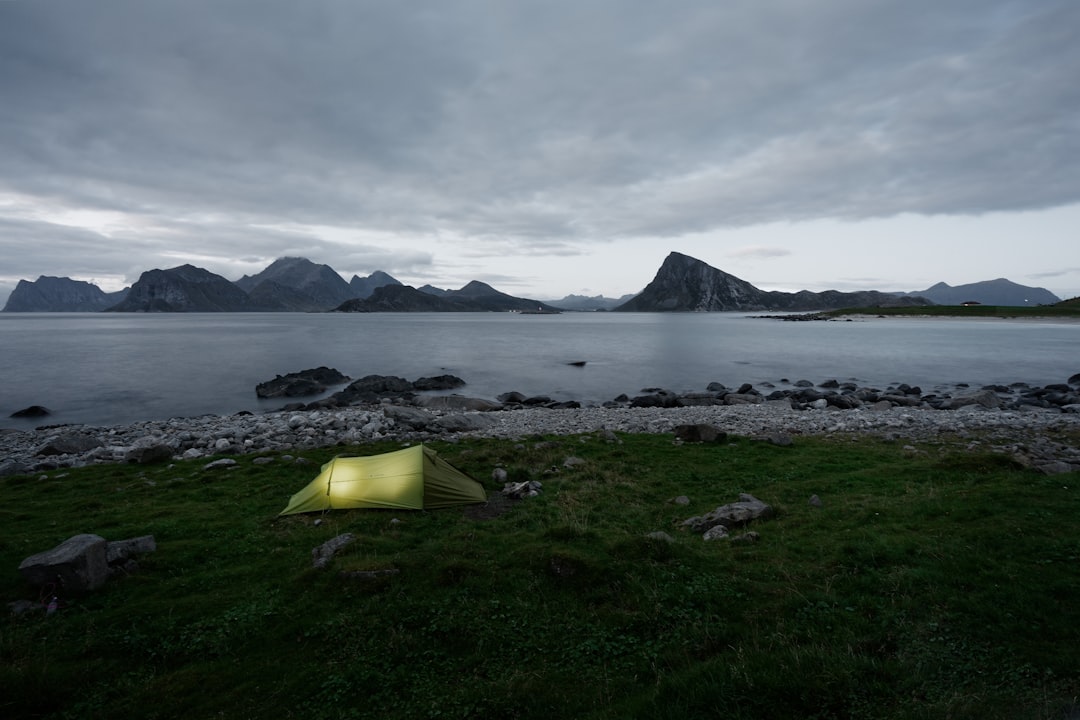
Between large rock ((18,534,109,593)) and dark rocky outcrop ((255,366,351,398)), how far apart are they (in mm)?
38322

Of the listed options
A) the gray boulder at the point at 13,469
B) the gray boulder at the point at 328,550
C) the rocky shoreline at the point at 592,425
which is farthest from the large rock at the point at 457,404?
the gray boulder at the point at 328,550

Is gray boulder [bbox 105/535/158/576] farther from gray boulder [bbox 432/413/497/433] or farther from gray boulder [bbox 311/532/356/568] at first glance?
gray boulder [bbox 432/413/497/433]

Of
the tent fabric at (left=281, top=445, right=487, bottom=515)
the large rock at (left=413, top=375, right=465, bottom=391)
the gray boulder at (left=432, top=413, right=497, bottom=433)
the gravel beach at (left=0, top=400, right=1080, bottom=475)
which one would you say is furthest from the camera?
the large rock at (left=413, top=375, right=465, bottom=391)

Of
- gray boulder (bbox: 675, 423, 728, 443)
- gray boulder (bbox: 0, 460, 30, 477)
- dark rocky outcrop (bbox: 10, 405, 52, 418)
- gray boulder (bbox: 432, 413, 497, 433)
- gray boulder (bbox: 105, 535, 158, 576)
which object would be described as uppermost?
gray boulder (bbox: 105, 535, 158, 576)

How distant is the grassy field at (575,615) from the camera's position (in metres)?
6.74

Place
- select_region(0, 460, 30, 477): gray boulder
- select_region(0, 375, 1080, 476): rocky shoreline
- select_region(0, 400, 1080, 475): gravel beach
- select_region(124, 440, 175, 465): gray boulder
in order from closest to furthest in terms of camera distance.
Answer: select_region(0, 460, 30, 477): gray boulder < select_region(124, 440, 175, 465): gray boulder < select_region(0, 400, 1080, 475): gravel beach < select_region(0, 375, 1080, 476): rocky shoreline

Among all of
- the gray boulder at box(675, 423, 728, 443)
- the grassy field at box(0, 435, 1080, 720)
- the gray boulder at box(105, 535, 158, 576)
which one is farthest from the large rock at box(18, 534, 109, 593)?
the gray boulder at box(675, 423, 728, 443)

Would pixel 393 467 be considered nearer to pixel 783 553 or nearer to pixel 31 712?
pixel 31 712

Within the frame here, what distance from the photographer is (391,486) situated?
1507cm

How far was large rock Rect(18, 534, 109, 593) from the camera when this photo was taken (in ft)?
31.1

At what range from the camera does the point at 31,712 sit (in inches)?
269

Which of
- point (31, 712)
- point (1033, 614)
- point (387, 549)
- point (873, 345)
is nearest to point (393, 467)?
point (387, 549)

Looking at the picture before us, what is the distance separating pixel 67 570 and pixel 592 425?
22612 millimetres

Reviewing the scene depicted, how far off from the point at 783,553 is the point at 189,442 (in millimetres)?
25797
